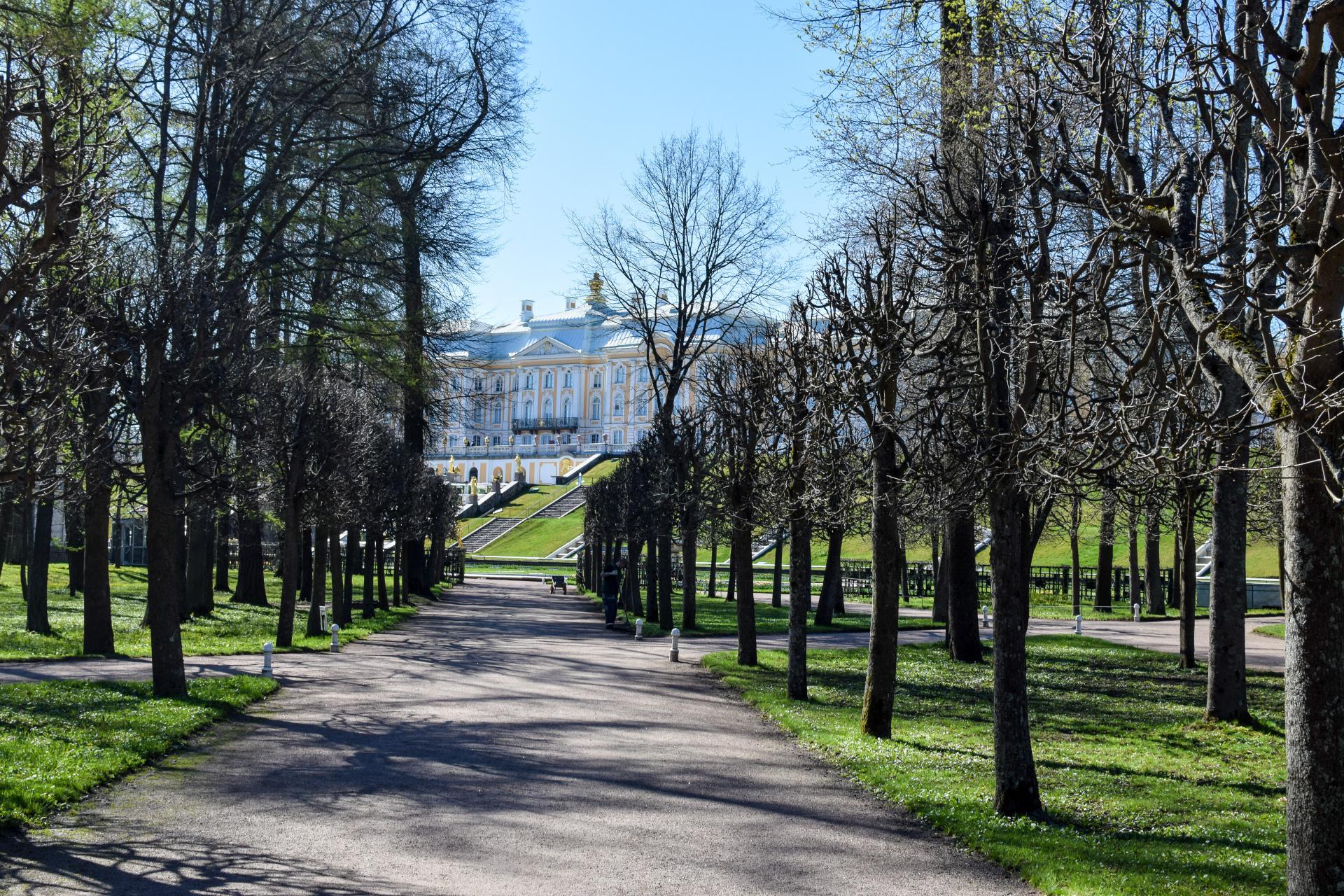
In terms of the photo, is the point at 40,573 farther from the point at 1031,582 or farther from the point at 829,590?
the point at 1031,582

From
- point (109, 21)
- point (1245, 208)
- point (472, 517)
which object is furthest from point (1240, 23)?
point (472, 517)

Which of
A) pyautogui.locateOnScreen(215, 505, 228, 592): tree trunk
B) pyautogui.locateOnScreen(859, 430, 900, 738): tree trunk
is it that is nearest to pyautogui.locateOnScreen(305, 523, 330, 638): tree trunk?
pyautogui.locateOnScreen(215, 505, 228, 592): tree trunk

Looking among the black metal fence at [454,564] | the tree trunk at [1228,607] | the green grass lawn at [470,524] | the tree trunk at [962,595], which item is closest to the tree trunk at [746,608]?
the tree trunk at [962,595]

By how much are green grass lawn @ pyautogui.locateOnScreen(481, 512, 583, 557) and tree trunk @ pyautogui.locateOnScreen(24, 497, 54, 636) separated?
42.3 meters

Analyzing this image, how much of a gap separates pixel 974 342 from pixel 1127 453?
204 inches

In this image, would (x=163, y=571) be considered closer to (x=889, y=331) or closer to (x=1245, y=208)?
(x=889, y=331)

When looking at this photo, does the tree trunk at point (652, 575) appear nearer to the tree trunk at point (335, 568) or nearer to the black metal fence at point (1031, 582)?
the tree trunk at point (335, 568)

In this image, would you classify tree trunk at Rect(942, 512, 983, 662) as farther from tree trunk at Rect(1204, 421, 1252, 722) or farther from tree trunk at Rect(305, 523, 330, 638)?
tree trunk at Rect(305, 523, 330, 638)

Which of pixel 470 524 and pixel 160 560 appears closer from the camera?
pixel 160 560

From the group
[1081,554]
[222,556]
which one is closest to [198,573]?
[222,556]

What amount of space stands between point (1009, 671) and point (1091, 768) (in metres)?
2.53

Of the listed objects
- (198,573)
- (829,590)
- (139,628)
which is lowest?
(139,628)

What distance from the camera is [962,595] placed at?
742 inches

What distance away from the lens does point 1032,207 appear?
22.0ft
